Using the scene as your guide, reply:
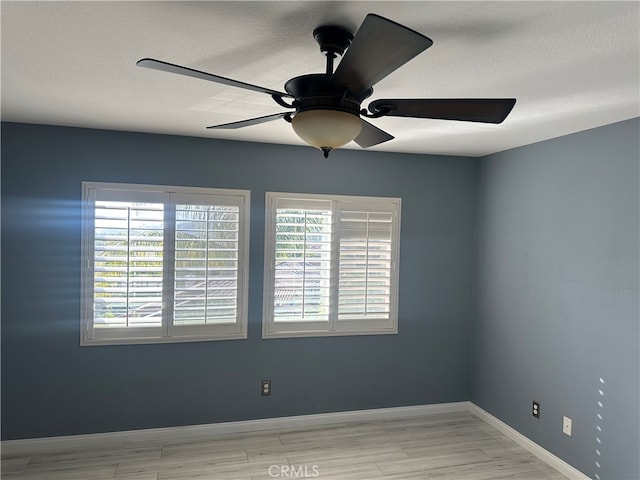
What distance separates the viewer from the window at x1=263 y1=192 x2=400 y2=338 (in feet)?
11.7

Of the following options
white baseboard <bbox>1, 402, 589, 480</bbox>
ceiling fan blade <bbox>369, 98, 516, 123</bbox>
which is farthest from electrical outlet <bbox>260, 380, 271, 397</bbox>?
ceiling fan blade <bbox>369, 98, 516, 123</bbox>

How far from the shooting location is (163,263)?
3287 millimetres

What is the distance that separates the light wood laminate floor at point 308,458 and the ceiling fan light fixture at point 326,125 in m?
2.36

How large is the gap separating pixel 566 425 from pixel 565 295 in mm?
900

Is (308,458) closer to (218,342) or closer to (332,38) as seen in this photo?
(218,342)

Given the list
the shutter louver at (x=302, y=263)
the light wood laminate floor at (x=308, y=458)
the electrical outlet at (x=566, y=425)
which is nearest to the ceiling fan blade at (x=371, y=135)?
the shutter louver at (x=302, y=263)

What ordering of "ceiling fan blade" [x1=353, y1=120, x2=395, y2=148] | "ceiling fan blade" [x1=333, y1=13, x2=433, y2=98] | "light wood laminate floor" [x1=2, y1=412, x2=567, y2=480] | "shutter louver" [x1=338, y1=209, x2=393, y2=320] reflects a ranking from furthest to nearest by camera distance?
"shutter louver" [x1=338, y1=209, x2=393, y2=320] → "light wood laminate floor" [x1=2, y1=412, x2=567, y2=480] → "ceiling fan blade" [x1=353, y1=120, x2=395, y2=148] → "ceiling fan blade" [x1=333, y1=13, x2=433, y2=98]

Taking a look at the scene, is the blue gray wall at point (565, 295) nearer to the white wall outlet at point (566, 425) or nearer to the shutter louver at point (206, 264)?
the white wall outlet at point (566, 425)

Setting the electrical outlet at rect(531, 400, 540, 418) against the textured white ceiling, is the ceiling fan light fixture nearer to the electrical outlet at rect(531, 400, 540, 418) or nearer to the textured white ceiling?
the textured white ceiling

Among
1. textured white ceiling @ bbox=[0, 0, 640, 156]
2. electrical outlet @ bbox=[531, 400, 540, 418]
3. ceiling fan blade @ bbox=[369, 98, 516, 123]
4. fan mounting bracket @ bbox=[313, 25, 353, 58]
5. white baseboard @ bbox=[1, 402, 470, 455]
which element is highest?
textured white ceiling @ bbox=[0, 0, 640, 156]

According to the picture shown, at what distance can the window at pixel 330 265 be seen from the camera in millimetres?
3562

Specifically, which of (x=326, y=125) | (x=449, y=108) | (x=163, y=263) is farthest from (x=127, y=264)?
(x=449, y=108)

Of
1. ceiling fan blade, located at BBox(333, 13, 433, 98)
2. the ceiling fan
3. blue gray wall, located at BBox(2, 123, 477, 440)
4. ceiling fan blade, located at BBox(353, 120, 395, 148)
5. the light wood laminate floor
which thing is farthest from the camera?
blue gray wall, located at BBox(2, 123, 477, 440)

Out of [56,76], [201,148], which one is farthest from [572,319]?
[56,76]
